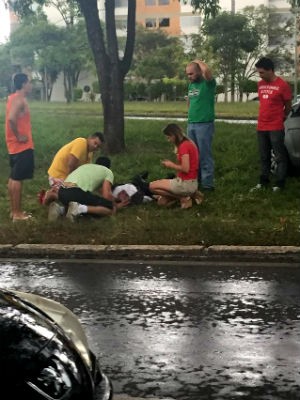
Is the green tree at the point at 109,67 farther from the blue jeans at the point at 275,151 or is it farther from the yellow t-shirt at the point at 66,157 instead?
the yellow t-shirt at the point at 66,157

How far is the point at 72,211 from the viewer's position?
877cm

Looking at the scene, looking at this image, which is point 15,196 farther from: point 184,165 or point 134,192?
point 184,165

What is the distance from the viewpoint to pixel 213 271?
22.2 ft

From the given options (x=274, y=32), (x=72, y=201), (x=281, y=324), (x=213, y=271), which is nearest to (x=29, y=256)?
(x=72, y=201)

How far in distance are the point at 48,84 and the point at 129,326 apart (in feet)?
221

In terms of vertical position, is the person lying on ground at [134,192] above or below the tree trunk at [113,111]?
below

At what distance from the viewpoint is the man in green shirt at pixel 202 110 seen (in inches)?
397

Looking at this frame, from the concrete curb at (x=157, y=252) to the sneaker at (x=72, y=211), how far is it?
1049 millimetres

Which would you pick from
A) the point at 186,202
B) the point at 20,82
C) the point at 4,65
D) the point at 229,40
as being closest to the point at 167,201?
the point at 186,202

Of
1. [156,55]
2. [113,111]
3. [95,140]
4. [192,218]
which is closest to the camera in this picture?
[192,218]

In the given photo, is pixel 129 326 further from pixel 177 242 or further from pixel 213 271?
pixel 177 242

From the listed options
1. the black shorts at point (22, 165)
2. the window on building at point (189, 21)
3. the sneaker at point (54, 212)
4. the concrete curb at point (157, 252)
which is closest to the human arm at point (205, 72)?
the black shorts at point (22, 165)

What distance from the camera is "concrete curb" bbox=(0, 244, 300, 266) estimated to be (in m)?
7.23

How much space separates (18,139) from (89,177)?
101 cm
